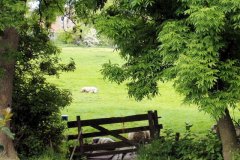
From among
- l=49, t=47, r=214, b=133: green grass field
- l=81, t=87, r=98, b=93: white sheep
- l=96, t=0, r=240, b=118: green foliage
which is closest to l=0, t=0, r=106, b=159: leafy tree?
l=96, t=0, r=240, b=118: green foliage

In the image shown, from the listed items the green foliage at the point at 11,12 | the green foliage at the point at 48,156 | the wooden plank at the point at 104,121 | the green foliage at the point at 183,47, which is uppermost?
the green foliage at the point at 11,12

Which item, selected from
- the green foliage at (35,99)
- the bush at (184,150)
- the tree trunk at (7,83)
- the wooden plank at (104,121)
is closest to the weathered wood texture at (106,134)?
the wooden plank at (104,121)

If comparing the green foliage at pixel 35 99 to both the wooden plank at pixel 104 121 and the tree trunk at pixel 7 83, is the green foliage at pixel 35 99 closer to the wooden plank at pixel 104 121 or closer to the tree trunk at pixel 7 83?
the wooden plank at pixel 104 121

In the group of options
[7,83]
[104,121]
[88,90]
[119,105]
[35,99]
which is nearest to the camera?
[7,83]

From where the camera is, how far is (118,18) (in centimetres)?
741

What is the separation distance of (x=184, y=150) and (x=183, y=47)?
11.5 ft

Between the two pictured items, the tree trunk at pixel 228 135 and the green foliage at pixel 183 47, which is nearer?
the green foliage at pixel 183 47

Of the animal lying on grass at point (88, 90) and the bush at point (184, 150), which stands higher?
the animal lying on grass at point (88, 90)

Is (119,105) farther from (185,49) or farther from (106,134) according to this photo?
(185,49)

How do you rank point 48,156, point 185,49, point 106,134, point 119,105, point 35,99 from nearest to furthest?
point 185,49 → point 48,156 → point 35,99 → point 106,134 → point 119,105

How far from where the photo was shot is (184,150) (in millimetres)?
9258

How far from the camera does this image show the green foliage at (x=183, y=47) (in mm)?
6066

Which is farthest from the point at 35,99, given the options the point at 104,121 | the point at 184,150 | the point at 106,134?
the point at 184,150

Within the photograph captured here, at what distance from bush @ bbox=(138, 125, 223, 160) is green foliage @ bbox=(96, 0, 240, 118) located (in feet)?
6.95
